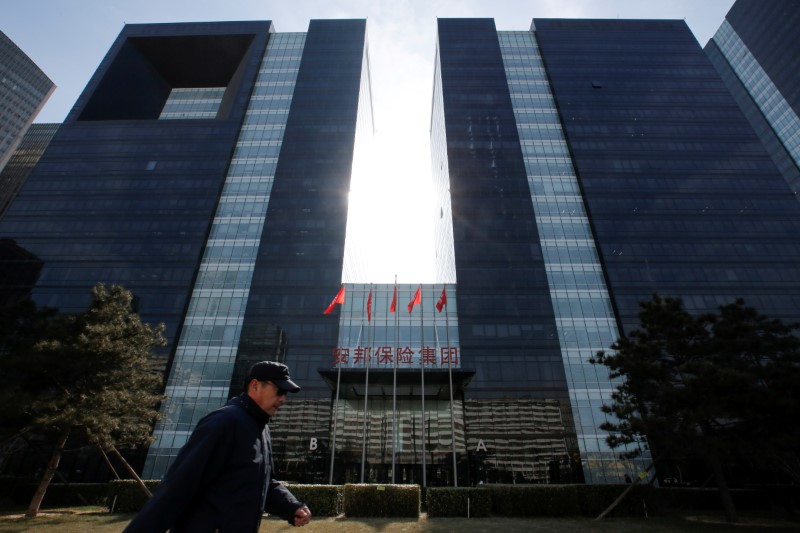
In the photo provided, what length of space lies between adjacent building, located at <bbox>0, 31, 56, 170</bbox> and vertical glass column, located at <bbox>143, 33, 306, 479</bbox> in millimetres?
89694

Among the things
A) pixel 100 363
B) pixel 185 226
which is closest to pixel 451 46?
pixel 185 226

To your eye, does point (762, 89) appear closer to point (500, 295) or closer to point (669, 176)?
point (669, 176)

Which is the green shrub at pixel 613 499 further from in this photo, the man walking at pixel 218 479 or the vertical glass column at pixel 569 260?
the man walking at pixel 218 479

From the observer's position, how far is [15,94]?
109 meters

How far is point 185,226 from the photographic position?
47312mm

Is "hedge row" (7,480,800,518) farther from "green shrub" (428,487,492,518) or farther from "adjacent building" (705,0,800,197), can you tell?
"adjacent building" (705,0,800,197)

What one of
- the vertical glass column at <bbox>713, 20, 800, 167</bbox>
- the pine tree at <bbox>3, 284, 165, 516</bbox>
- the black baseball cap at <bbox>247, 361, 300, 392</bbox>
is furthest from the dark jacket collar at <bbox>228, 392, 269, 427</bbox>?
the vertical glass column at <bbox>713, 20, 800, 167</bbox>

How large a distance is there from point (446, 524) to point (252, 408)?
56.7 feet

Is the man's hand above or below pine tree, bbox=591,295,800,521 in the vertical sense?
below

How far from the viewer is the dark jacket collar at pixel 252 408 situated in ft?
10.8

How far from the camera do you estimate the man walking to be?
8.07 ft

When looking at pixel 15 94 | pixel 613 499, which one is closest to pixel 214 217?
pixel 613 499

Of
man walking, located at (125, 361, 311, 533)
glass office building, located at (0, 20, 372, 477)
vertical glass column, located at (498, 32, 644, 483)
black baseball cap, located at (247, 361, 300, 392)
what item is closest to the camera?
man walking, located at (125, 361, 311, 533)

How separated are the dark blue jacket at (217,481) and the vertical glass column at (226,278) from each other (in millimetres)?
38792
